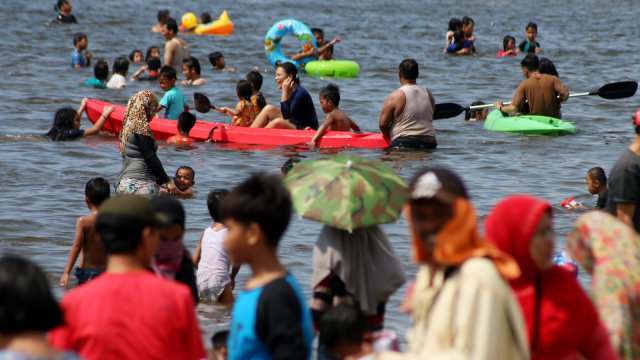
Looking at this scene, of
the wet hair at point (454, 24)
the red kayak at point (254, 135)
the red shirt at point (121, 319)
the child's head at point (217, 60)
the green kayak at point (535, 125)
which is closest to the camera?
the red shirt at point (121, 319)

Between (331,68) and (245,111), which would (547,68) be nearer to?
(245,111)

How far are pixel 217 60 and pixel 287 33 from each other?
1791 mm

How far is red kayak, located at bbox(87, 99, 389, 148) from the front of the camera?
39.2 feet

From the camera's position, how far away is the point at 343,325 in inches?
150


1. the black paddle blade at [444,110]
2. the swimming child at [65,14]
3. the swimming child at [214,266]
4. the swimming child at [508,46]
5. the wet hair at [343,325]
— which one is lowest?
the swimming child at [214,266]

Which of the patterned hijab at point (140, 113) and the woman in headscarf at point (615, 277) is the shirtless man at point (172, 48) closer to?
the patterned hijab at point (140, 113)

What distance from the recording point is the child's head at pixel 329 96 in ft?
35.9

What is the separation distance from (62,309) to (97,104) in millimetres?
11008


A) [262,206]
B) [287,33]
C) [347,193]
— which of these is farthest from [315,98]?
[262,206]

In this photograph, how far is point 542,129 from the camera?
13.1 metres

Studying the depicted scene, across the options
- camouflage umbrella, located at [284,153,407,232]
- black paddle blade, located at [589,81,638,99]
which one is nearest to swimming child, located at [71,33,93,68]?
black paddle blade, located at [589,81,638,99]

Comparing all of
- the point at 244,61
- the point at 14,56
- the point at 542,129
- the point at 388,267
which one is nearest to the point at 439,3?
the point at 244,61

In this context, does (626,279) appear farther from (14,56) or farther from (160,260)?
(14,56)

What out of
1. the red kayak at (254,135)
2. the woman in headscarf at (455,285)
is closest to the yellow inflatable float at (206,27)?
the red kayak at (254,135)
